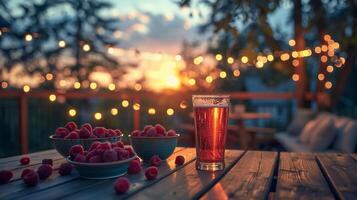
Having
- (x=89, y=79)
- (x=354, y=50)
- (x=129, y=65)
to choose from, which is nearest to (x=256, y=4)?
(x=354, y=50)

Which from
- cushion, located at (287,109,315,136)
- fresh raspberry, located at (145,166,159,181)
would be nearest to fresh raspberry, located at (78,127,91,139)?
fresh raspberry, located at (145,166,159,181)

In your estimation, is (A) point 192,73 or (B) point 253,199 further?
(A) point 192,73

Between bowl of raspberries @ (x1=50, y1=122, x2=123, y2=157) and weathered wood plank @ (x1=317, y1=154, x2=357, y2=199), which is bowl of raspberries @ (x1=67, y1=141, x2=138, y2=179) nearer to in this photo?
bowl of raspberries @ (x1=50, y1=122, x2=123, y2=157)

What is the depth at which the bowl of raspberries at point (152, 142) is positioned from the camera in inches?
57.1

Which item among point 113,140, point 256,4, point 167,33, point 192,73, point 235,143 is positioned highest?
point 167,33

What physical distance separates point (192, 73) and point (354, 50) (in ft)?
27.3

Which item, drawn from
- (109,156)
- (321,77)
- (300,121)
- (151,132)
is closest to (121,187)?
(109,156)

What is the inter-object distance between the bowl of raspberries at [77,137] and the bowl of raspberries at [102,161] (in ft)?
0.65

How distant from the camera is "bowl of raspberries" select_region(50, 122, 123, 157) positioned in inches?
55.4

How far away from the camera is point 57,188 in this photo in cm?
107

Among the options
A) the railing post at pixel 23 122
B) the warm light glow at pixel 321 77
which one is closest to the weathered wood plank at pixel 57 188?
the railing post at pixel 23 122

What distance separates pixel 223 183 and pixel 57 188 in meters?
0.49

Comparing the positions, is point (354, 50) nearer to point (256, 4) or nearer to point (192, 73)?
point (256, 4)

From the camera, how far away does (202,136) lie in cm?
129
